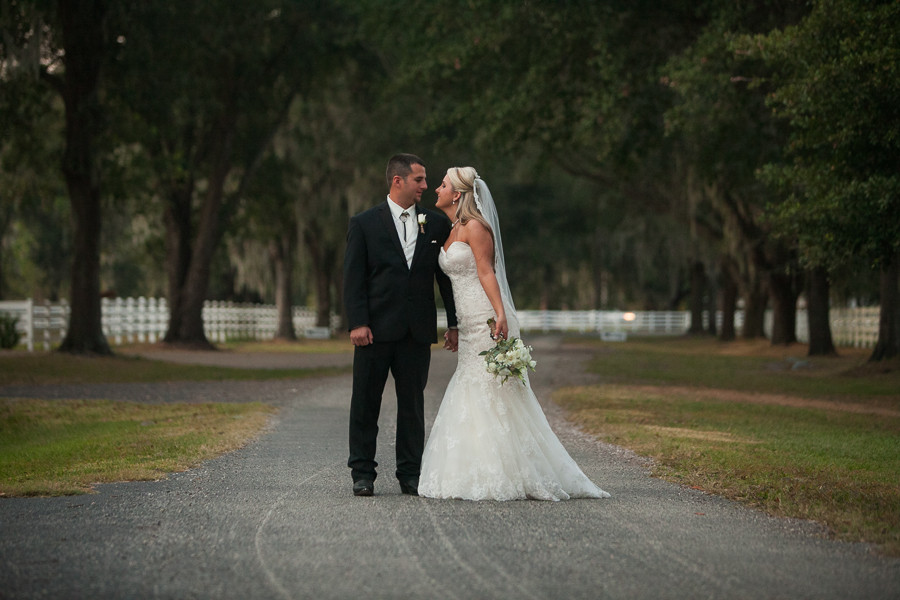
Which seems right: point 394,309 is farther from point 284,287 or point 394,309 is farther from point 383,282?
point 284,287

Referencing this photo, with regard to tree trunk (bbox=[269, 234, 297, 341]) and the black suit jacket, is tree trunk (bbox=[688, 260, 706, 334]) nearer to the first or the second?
tree trunk (bbox=[269, 234, 297, 341])

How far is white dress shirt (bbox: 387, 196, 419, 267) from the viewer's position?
7355mm

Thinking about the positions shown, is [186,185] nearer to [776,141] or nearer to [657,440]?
[776,141]

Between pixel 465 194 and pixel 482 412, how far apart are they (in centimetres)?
145

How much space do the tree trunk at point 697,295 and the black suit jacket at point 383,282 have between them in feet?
143

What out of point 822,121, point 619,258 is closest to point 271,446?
point 822,121

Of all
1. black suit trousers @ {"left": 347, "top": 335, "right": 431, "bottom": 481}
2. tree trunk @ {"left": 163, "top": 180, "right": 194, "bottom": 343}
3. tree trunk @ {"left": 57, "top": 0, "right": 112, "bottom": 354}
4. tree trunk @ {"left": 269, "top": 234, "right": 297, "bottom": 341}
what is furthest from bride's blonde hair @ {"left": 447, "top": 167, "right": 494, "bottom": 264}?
tree trunk @ {"left": 269, "top": 234, "right": 297, "bottom": 341}

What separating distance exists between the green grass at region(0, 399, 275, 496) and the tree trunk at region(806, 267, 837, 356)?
1967 centimetres

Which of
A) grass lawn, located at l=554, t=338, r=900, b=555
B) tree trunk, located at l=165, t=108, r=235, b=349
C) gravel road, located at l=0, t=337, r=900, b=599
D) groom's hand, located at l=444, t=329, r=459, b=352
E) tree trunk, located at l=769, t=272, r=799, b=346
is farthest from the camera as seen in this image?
tree trunk, located at l=769, t=272, r=799, b=346

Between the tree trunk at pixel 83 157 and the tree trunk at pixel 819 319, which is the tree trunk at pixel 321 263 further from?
the tree trunk at pixel 819 319

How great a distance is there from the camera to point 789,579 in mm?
4875

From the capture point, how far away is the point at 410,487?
23.9 ft

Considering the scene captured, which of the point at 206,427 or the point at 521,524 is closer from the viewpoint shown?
the point at 521,524

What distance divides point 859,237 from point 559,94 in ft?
29.4
